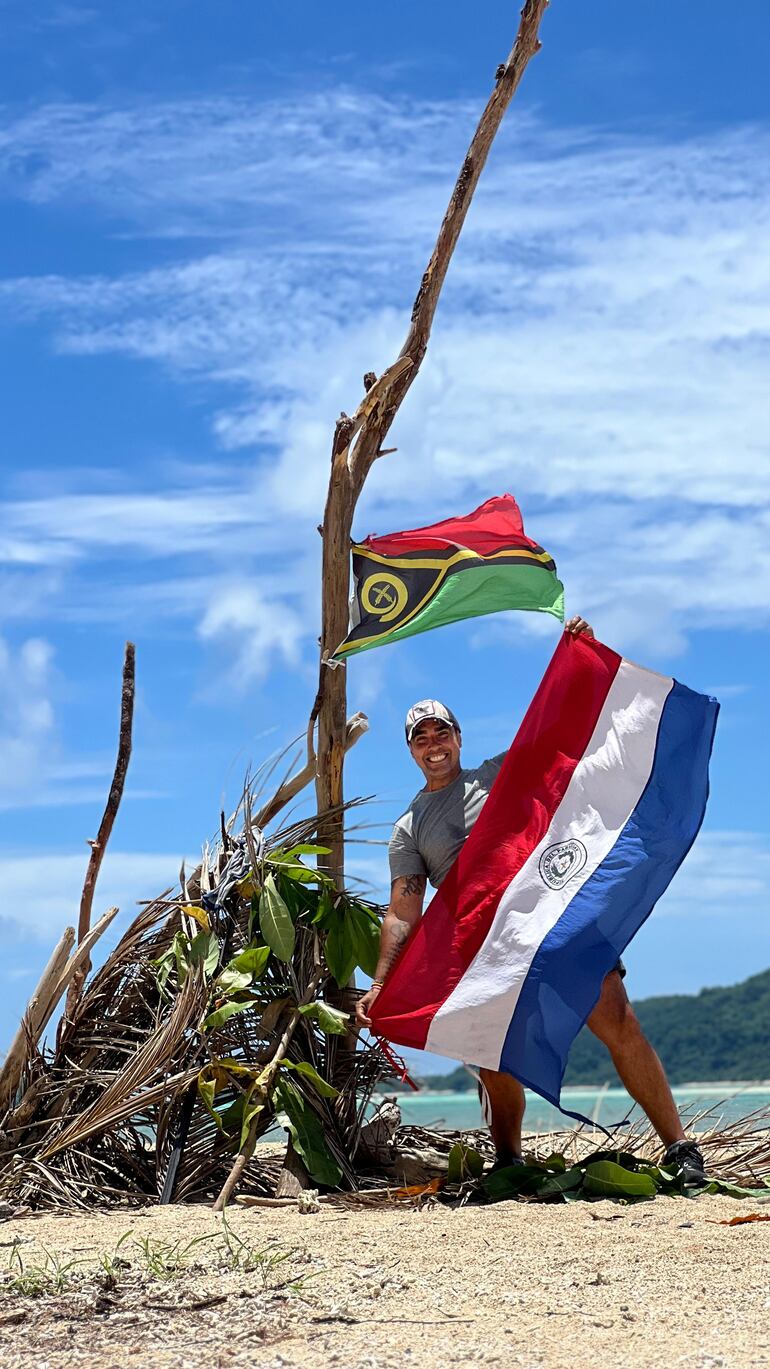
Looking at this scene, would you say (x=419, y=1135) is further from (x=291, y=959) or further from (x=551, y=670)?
(x=551, y=670)

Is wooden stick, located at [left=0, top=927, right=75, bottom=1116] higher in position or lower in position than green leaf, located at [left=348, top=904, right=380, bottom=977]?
lower

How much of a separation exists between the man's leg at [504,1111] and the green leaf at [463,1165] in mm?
112

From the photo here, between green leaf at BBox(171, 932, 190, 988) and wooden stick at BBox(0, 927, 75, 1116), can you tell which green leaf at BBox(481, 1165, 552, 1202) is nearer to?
green leaf at BBox(171, 932, 190, 988)

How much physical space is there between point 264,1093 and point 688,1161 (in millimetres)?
1536

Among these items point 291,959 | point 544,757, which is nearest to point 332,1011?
point 291,959

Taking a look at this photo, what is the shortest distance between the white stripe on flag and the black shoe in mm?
721

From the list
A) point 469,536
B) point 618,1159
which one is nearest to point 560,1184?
point 618,1159

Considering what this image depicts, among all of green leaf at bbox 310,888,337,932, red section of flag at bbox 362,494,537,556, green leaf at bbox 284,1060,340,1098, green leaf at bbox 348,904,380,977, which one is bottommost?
green leaf at bbox 284,1060,340,1098

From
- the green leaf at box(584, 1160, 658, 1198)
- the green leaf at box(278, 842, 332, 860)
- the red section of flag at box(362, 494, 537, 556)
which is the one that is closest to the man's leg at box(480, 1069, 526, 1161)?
the green leaf at box(584, 1160, 658, 1198)

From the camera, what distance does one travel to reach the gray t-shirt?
5.47 meters

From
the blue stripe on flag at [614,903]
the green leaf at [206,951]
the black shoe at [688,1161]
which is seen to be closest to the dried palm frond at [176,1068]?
the green leaf at [206,951]

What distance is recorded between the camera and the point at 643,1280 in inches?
148

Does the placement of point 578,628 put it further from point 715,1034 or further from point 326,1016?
point 715,1034

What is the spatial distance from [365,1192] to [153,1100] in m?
0.86
